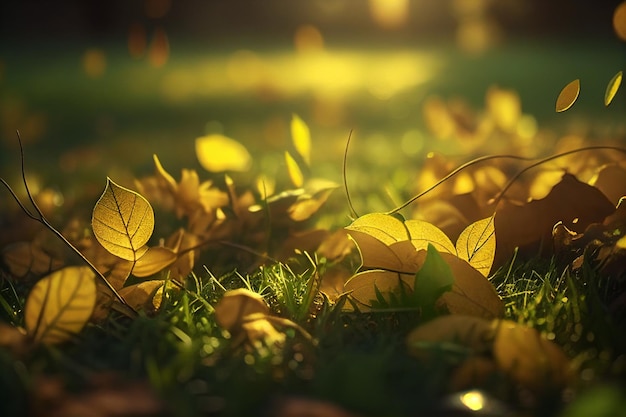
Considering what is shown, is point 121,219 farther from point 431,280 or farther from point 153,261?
point 431,280

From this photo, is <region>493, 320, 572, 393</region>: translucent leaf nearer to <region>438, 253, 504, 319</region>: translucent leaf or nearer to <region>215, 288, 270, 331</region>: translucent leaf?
<region>438, 253, 504, 319</region>: translucent leaf

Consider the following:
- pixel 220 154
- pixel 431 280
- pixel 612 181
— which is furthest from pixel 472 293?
pixel 220 154

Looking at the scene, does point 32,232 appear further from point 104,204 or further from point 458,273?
point 458,273

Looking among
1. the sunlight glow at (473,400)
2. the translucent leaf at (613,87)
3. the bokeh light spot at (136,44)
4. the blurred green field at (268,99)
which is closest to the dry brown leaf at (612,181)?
the translucent leaf at (613,87)

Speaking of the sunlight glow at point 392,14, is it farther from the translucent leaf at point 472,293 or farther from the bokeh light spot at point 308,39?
the translucent leaf at point 472,293

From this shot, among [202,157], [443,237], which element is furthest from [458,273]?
[202,157]
